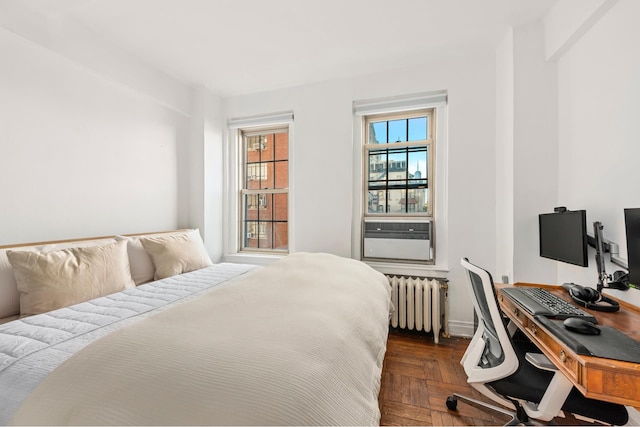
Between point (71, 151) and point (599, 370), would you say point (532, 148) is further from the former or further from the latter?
point (71, 151)

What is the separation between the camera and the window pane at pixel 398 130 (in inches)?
118

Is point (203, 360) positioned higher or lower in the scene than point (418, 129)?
lower

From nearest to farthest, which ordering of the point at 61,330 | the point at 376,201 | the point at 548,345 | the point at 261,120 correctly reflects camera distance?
the point at 548,345, the point at 61,330, the point at 376,201, the point at 261,120

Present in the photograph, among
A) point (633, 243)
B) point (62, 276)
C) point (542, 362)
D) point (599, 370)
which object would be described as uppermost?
point (633, 243)

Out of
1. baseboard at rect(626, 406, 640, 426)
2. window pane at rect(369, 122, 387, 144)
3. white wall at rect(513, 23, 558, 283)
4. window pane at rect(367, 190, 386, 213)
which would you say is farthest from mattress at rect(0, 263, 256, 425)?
baseboard at rect(626, 406, 640, 426)

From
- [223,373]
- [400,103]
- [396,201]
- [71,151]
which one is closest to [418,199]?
[396,201]

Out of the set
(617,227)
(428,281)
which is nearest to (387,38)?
(617,227)

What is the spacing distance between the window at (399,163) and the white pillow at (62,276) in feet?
7.84

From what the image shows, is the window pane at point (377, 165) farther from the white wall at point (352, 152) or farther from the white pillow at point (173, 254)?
the white pillow at point (173, 254)

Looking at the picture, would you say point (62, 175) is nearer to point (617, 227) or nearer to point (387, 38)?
point (387, 38)

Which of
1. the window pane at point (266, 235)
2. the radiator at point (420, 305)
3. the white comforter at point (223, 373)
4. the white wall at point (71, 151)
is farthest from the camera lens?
the window pane at point (266, 235)

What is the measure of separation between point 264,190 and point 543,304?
2963 mm

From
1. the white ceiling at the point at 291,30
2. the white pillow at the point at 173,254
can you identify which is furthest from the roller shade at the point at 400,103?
the white pillow at the point at 173,254

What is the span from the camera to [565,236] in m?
1.68
